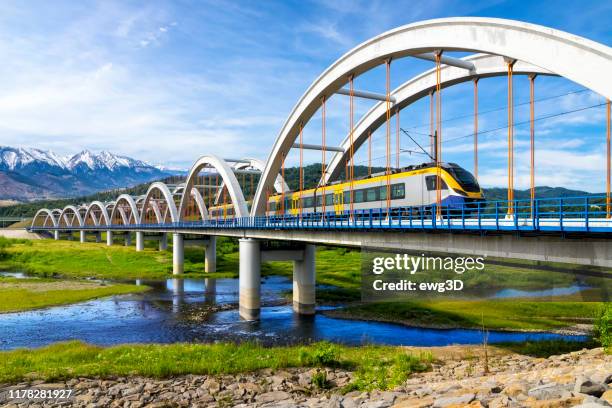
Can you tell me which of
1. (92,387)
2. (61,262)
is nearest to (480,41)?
(92,387)

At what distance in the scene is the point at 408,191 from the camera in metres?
25.6

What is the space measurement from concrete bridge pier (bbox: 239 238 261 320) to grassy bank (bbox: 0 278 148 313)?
1500 cm

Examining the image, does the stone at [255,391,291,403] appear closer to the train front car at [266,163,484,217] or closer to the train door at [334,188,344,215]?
the train front car at [266,163,484,217]

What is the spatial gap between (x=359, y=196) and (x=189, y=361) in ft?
50.0

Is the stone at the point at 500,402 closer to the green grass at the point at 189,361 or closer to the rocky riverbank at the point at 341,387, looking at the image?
the rocky riverbank at the point at 341,387

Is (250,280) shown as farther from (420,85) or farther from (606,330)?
(606,330)

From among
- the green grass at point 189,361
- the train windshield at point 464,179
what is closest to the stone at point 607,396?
the green grass at point 189,361

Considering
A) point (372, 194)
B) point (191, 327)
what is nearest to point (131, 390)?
point (191, 327)

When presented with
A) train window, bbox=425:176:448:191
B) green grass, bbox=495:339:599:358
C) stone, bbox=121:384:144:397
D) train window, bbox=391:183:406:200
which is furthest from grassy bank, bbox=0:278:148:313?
green grass, bbox=495:339:599:358

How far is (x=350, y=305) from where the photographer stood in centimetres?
3888

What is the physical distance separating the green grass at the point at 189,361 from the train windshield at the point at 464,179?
8.52 m

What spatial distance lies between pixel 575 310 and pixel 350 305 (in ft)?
56.9

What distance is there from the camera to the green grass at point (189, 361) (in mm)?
18219

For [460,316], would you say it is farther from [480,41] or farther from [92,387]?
[92,387]
